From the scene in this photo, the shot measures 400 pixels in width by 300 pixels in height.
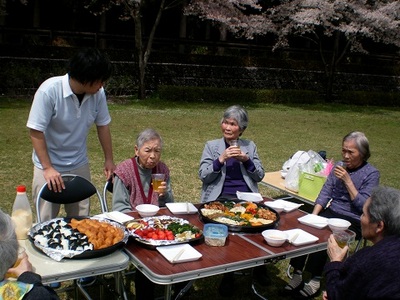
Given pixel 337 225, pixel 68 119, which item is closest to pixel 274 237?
pixel 337 225

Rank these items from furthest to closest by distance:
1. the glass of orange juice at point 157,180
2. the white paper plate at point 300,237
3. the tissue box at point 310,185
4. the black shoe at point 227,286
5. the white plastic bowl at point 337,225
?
1. the tissue box at point 310,185
2. the black shoe at point 227,286
3. the glass of orange juice at point 157,180
4. the white plastic bowl at point 337,225
5. the white paper plate at point 300,237

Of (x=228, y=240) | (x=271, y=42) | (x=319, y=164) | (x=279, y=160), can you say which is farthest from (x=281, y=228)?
(x=271, y=42)

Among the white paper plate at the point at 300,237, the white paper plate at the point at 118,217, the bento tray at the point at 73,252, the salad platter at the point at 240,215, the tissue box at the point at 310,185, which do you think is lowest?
the tissue box at the point at 310,185

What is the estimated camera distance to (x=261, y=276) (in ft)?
13.6

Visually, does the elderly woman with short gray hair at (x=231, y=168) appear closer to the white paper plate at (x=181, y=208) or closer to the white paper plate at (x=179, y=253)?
the white paper plate at (x=181, y=208)

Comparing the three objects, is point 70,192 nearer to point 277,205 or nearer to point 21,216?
point 21,216

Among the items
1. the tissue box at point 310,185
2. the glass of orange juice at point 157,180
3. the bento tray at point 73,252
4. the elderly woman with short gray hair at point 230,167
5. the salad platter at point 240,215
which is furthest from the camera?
the tissue box at point 310,185

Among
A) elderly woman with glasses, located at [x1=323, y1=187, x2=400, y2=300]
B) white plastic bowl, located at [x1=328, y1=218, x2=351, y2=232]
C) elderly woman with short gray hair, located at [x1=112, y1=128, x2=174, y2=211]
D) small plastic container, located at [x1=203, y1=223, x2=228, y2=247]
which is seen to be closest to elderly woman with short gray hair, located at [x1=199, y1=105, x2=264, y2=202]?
elderly woman with short gray hair, located at [x1=112, y1=128, x2=174, y2=211]

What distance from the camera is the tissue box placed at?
4.78 m

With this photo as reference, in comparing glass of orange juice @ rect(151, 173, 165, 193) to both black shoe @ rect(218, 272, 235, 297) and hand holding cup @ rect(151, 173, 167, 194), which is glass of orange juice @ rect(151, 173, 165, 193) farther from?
black shoe @ rect(218, 272, 235, 297)

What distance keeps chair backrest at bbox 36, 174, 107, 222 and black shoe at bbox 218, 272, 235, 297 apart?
1.20 metres

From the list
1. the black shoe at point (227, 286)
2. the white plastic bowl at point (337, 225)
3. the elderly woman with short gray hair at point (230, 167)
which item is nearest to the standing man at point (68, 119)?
A: the elderly woman with short gray hair at point (230, 167)

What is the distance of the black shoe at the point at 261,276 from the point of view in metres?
4.10

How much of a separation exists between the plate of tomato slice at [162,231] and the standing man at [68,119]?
0.80 m
